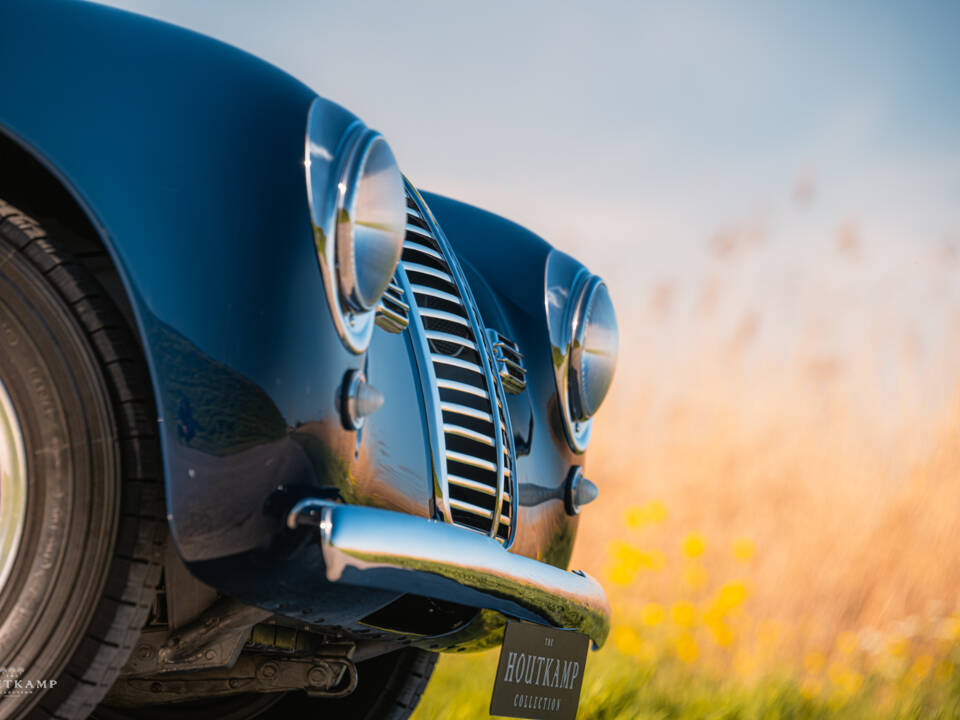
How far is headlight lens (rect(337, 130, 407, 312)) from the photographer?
1.48m

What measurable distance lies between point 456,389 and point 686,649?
2.70 meters

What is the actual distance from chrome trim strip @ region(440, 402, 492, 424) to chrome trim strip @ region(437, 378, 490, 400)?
33 mm

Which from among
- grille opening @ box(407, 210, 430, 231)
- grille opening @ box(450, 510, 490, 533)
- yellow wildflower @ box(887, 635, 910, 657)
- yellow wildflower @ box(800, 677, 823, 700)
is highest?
grille opening @ box(407, 210, 430, 231)

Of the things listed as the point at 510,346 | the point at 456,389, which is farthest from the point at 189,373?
the point at 510,346

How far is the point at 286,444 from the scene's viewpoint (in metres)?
1.39

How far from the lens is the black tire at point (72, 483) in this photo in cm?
129

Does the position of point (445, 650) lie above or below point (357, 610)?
below

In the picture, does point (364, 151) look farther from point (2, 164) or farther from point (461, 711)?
point (461, 711)

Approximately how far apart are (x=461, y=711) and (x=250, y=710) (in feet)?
3.37

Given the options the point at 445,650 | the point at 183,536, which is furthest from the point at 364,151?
the point at 445,650

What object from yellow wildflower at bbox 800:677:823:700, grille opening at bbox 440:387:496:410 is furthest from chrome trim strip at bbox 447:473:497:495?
yellow wildflower at bbox 800:677:823:700

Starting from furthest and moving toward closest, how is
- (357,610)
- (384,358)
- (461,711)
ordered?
(461,711), (384,358), (357,610)

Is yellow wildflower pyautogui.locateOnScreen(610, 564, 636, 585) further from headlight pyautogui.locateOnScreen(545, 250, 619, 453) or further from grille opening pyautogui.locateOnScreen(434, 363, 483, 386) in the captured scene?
grille opening pyautogui.locateOnScreen(434, 363, 483, 386)

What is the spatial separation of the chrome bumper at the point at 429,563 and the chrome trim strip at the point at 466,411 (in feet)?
0.89
